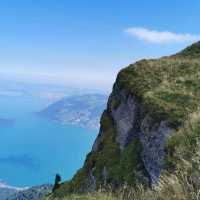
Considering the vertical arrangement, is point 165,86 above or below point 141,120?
above

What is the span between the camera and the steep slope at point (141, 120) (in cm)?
2181

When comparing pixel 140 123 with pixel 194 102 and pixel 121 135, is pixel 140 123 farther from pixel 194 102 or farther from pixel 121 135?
pixel 194 102

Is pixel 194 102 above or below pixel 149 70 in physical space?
below

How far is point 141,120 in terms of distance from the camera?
26938 millimetres

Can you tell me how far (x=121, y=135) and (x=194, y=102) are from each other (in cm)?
895

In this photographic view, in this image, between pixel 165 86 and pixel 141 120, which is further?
pixel 165 86

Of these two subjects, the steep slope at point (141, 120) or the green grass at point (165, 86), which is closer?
the steep slope at point (141, 120)

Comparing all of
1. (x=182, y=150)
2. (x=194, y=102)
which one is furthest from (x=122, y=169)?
(x=182, y=150)

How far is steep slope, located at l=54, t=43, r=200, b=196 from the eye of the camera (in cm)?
2181

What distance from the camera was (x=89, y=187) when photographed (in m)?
28.1

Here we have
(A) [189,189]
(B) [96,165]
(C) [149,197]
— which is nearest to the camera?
(A) [189,189]

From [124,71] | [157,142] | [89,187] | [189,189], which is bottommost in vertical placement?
[89,187]

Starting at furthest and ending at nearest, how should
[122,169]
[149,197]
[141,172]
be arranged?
[122,169], [141,172], [149,197]

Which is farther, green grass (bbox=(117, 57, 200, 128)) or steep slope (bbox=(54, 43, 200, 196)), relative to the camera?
green grass (bbox=(117, 57, 200, 128))
